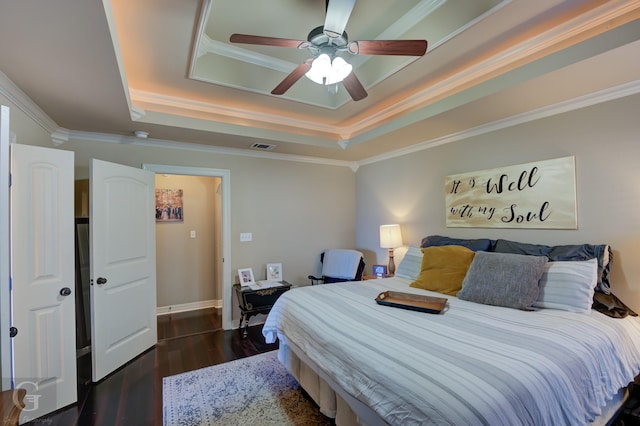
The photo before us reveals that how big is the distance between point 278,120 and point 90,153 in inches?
83.1

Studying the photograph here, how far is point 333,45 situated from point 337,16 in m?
0.31

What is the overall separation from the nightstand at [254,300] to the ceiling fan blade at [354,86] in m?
2.50

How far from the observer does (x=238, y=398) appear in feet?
7.67

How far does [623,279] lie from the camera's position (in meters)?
2.20

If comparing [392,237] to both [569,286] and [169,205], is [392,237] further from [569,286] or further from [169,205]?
[169,205]

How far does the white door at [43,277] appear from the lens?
2.07 meters

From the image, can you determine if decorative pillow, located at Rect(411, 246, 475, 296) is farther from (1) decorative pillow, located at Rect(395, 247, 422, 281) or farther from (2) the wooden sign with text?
(2) the wooden sign with text

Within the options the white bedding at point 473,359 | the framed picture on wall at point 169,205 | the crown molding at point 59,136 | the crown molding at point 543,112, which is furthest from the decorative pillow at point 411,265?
the crown molding at point 59,136

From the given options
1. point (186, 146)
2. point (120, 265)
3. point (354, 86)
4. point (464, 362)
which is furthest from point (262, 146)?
point (464, 362)

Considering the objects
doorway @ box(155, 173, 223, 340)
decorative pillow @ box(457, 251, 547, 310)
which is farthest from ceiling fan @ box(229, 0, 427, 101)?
doorway @ box(155, 173, 223, 340)

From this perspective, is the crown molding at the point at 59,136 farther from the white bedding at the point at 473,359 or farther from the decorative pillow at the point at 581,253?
the decorative pillow at the point at 581,253

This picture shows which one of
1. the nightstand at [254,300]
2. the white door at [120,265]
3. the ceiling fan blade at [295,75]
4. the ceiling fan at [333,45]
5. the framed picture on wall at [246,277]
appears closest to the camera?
the ceiling fan at [333,45]

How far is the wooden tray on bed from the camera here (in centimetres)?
206

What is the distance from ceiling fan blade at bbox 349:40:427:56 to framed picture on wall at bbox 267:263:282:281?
2976mm
